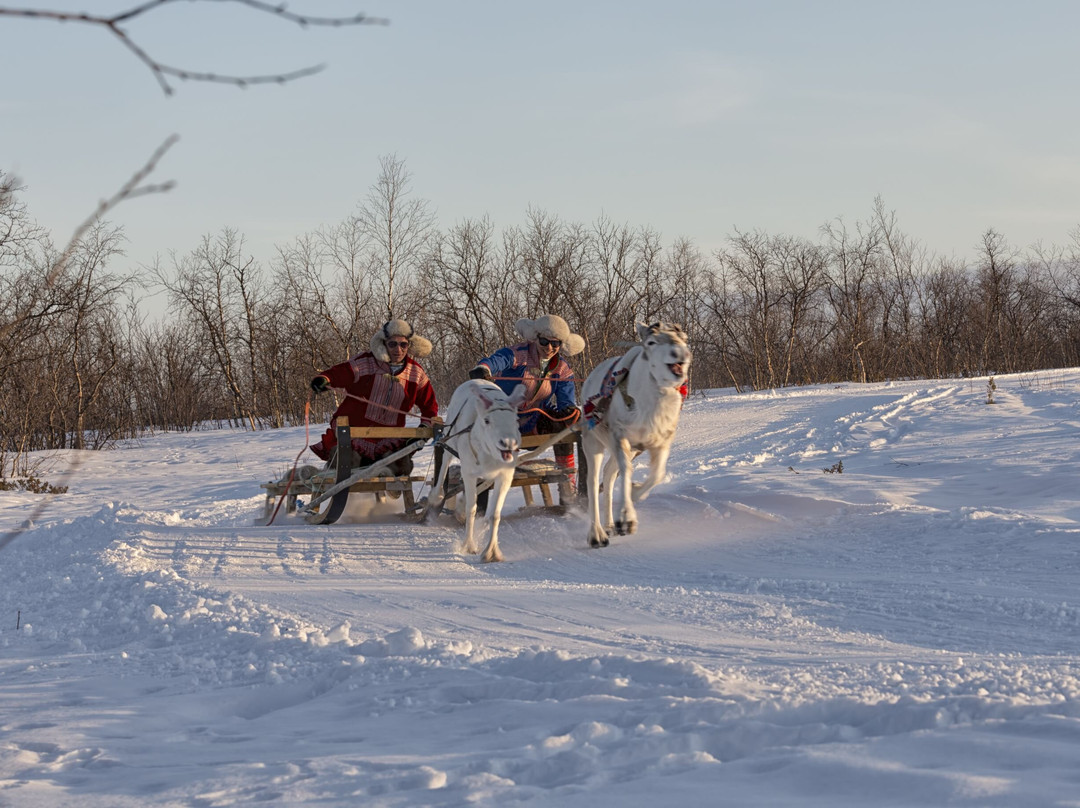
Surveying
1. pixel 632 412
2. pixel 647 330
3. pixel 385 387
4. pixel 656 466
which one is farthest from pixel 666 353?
pixel 385 387

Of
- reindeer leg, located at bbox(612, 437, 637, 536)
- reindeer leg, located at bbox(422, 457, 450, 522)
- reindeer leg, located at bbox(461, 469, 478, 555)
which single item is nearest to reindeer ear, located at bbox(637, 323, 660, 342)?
reindeer leg, located at bbox(612, 437, 637, 536)

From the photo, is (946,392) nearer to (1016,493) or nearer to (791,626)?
(1016,493)

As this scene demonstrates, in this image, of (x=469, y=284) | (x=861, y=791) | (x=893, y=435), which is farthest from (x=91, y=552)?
(x=469, y=284)

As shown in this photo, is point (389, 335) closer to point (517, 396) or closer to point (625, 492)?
point (517, 396)

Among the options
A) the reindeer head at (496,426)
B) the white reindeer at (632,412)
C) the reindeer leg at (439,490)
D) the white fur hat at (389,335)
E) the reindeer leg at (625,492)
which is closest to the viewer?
the white reindeer at (632,412)

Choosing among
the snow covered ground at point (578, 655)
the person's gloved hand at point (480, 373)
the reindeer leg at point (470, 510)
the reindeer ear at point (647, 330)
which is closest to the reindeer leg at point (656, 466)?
the snow covered ground at point (578, 655)

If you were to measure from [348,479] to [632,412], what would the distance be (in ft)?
9.97

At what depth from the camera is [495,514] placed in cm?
857

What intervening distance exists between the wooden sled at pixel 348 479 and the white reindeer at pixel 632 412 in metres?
1.77

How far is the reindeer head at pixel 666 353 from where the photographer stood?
7.77m

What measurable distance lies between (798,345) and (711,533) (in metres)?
34.3

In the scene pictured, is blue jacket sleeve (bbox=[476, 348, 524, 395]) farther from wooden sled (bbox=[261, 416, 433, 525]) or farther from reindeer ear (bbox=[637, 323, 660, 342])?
reindeer ear (bbox=[637, 323, 660, 342])

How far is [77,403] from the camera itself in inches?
1107

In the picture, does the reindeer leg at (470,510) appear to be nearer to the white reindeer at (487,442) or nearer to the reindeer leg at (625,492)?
the white reindeer at (487,442)
